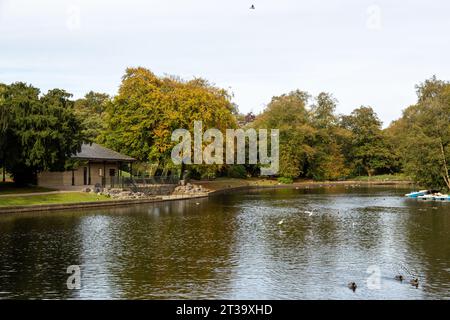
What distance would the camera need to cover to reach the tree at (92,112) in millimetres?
92956

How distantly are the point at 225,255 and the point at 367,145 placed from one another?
106 m

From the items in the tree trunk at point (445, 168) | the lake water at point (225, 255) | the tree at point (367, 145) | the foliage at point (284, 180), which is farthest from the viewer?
the tree at point (367, 145)

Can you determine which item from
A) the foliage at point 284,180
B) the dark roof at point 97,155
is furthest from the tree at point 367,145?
the dark roof at point 97,155

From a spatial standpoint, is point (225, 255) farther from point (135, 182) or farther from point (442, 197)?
point (442, 197)

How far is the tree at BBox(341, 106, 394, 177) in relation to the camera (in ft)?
416

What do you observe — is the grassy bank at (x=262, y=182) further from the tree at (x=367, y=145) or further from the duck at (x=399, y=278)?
the duck at (x=399, y=278)

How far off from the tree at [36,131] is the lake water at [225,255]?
9351mm

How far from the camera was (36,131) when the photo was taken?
53.1 meters

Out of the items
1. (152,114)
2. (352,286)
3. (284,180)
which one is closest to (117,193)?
(152,114)

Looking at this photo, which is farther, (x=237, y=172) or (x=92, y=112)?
(x=92, y=112)

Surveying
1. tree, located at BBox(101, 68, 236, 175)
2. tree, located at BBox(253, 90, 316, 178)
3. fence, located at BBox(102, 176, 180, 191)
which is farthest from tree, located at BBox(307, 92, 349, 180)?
fence, located at BBox(102, 176, 180, 191)

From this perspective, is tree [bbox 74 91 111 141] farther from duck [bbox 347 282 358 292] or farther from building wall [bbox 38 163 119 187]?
duck [bbox 347 282 358 292]
